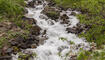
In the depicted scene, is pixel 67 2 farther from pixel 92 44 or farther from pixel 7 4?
pixel 92 44

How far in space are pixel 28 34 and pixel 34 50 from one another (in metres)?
1.48

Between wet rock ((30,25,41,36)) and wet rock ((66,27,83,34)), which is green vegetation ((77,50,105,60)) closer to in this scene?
wet rock ((66,27,83,34))

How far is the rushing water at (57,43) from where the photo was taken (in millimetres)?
8226

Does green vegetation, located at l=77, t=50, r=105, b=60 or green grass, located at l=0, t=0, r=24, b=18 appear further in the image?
green grass, located at l=0, t=0, r=24, b=18

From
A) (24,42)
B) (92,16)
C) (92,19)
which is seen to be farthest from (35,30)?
(92,16)

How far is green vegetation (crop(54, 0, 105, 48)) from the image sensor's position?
955 cm

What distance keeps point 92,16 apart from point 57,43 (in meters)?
4.65

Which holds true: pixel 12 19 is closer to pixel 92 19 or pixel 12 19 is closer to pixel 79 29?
pixel 79 29

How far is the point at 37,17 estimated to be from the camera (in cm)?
1285

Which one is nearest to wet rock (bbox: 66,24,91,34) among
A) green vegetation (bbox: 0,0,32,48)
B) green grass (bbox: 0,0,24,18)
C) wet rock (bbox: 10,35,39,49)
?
wet rock (bbox: 10,35,39,49)

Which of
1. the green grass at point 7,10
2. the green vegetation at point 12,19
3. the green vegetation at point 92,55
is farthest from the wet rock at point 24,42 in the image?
the green grass at point 7,10

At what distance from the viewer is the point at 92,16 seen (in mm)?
12352

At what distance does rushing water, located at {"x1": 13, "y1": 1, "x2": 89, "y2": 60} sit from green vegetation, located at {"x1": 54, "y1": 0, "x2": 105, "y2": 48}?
642mm

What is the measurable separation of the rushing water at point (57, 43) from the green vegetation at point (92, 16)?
642 millimetres
